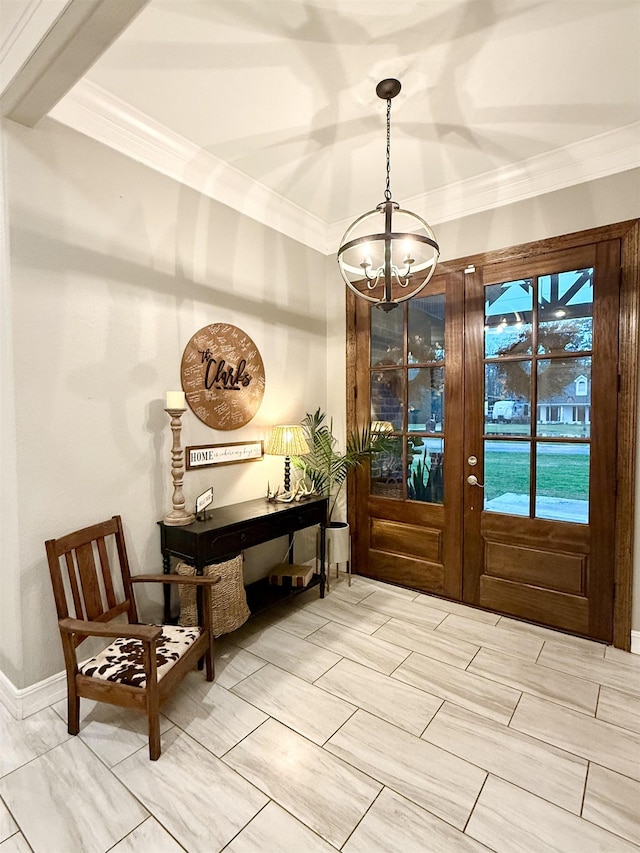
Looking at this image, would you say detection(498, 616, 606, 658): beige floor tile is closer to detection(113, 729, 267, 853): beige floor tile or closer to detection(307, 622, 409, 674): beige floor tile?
detection(307, 622, 409, 674): beige floor tile

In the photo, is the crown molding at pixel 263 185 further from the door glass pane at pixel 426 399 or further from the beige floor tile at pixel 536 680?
the beige floor tile at pixel 536 680

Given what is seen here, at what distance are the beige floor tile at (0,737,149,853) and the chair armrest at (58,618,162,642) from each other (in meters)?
0.51

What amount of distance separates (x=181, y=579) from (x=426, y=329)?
2414mm

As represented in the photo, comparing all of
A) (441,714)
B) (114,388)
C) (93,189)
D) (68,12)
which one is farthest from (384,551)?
(68,12)

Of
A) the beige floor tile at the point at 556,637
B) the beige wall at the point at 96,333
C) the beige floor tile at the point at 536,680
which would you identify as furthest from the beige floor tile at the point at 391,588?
the beige wall at the point at 96,333

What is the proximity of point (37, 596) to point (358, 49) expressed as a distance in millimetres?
2880

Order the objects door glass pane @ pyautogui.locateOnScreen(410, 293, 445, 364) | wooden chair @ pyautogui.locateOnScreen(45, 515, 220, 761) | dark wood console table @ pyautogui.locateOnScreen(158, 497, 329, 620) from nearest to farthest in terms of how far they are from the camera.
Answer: wooden chair @ pyautogui.locateOnScreen(45, 515, 220, 761), dark wood console table @ pyautogui.locateOnScreen(158, 497, 329, 620), door glass pane @ pyautogui.locateOnScreen(410, 293, 445, 364)

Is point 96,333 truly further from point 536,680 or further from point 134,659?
point 536,680

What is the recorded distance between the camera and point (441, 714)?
200 cm

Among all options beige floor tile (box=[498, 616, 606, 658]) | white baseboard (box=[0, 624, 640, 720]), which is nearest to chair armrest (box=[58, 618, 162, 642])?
white baseboard (box=[0, 624, 640, 720])

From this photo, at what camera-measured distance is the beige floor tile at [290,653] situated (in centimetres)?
234

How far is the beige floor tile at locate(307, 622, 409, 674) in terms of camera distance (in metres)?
2.42

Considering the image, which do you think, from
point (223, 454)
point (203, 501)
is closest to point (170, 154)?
point (223, 454)

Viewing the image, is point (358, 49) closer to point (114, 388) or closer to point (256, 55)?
point (256, 55)
